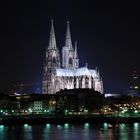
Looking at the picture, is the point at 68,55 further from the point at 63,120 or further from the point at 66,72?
the point at 63,120

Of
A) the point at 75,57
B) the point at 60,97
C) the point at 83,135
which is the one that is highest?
the point at 75,57

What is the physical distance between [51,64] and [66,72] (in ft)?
21.8

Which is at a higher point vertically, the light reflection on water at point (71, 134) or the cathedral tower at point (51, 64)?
the cathedral tower at point (51, 64)

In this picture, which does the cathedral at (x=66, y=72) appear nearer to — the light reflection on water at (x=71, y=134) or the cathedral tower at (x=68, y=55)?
the cathedral tower at (x=68, y=55)

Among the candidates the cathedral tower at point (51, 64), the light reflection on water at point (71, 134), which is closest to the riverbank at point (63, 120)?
the light reflection on water at point (71, 134)

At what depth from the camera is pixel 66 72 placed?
529ft

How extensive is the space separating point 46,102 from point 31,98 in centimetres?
614

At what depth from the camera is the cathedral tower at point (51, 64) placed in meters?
155

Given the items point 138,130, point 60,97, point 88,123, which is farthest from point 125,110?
point 138,130

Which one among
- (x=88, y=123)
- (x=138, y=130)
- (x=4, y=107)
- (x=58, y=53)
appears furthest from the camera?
(x=58, y=53)

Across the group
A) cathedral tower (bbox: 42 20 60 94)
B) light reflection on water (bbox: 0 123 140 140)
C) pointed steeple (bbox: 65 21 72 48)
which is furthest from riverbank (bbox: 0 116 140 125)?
pointed steeple (bbox: 65 21 72 48)

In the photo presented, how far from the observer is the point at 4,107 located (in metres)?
144

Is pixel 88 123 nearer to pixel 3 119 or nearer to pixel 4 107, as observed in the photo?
pixel 3 119

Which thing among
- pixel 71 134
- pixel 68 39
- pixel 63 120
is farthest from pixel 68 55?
pixel 71 134
